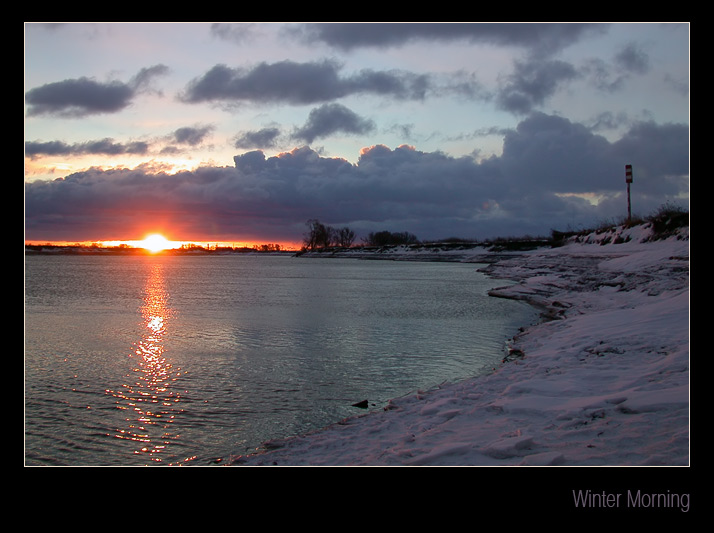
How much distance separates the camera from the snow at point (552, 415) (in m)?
5.23

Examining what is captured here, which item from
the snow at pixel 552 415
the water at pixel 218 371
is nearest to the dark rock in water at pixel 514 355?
the snow at pixel 552 415

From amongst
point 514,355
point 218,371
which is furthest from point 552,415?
point 218,371

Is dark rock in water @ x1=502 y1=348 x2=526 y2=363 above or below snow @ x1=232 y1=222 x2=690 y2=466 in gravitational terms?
below

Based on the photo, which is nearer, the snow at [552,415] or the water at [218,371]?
the snow at [552,415]

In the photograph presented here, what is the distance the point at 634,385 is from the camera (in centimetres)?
721

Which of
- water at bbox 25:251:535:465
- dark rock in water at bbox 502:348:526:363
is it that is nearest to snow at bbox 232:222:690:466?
dark rock in water at bbox 502:348:526:363

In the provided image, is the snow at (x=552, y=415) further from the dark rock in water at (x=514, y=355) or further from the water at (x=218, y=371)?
the water at (x=218, y=371)

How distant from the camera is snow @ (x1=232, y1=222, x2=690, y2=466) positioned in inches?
206

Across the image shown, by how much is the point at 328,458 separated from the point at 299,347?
877 cm

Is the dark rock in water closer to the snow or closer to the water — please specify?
the snow

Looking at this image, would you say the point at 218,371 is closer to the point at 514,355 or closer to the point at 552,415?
the point at 514,355
